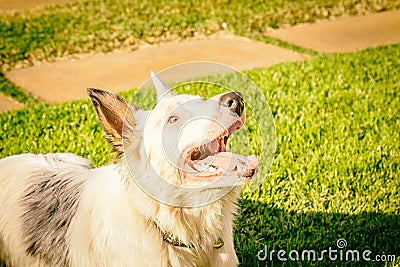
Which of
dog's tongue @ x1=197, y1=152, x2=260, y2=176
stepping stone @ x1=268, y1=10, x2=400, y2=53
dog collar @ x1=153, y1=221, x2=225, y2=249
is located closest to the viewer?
dog's tongue @ x1=197, y1=152, x2=260, y2=176

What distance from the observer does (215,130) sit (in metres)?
2.24

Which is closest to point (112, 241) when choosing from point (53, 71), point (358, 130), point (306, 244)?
point (306, 244)

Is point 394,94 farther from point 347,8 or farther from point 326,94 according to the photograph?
point 347,8

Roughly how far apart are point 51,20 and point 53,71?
1.86 m

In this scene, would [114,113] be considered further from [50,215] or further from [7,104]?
[7,104]

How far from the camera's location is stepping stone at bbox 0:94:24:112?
5615 millimetres

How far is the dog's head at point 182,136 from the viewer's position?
2.26 meters

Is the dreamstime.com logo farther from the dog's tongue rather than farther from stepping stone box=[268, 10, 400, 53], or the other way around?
stepping stone box=[268, 10, 400, 53]

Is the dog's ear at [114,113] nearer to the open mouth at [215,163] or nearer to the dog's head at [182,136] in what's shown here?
the dog's head at [182,136]

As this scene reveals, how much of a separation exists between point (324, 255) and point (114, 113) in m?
1.96

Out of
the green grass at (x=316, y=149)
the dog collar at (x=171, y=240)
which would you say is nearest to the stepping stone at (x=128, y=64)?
the green grass at (x=316, y=149)

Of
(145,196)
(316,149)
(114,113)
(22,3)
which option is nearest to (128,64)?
(316,149)

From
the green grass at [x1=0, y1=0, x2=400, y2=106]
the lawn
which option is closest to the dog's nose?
the lawn

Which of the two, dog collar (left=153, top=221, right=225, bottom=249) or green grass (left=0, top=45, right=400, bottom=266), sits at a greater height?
dog collar (left=153, top=221, right=225, bottom=249)
